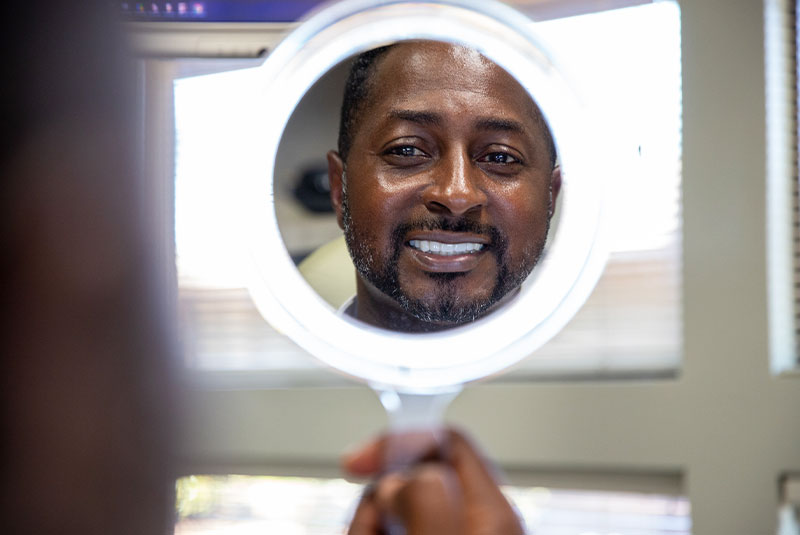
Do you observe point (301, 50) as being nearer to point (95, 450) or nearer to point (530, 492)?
point (95, 450)

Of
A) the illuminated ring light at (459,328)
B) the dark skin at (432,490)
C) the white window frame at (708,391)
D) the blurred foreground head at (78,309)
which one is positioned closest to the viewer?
the blurred foreground head at (78,309)

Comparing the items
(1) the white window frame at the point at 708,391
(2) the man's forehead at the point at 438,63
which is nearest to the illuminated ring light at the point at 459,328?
(2) the man's forehead at the point at 438,63

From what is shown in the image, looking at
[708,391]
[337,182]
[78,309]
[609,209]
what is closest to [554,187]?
[609,209]

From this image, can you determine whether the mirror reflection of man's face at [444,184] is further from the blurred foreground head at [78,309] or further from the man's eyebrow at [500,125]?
the blurred foreground head at [78,309]

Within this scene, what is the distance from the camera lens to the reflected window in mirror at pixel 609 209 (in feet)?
1.61

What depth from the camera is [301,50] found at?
460mm

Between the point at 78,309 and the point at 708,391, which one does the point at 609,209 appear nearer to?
the point at 78,309

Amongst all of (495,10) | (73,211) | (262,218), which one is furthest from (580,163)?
(73,211)

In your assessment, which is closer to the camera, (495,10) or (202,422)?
(202,422)

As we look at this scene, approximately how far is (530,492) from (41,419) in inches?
37.3

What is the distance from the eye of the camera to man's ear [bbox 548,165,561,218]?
0.48 metres

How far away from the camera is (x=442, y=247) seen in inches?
18.5

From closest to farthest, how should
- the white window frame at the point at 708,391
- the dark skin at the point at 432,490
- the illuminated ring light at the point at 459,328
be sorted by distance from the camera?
1. the dark skin at the point at 432,490
2. the illuminated ring light at the point at 459,328
3. the white window frame at the point at 708,391

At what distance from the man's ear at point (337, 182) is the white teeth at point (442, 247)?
0.07 m
